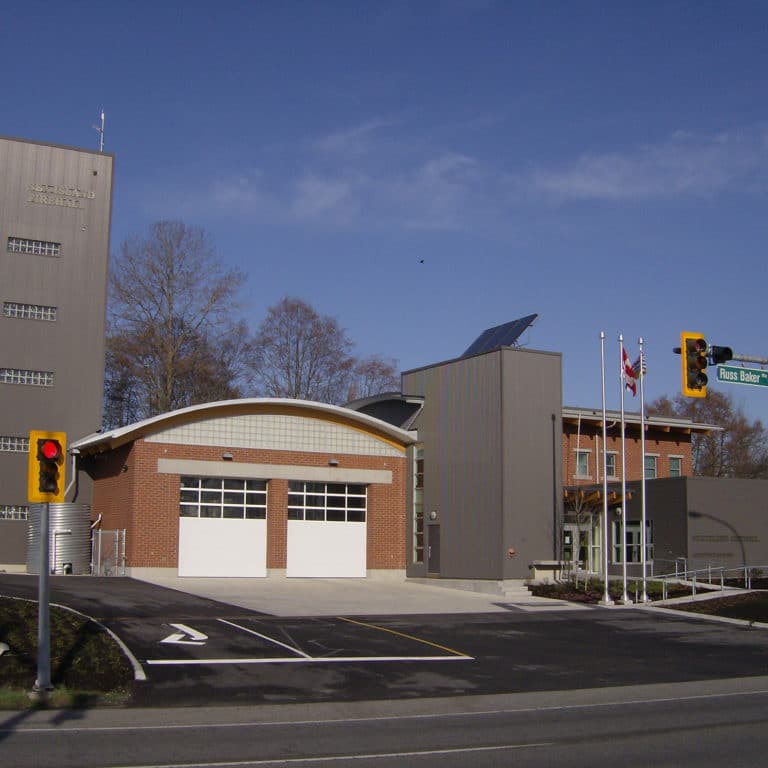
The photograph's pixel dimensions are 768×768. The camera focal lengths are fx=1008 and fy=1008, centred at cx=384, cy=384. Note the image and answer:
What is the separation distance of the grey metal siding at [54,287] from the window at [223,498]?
26.7ft

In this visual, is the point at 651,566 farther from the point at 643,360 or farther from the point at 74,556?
the point at 74,556

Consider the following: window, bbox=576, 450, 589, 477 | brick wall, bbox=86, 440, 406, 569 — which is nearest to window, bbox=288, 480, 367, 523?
brick wall, bbox=86, 440, 406, 569

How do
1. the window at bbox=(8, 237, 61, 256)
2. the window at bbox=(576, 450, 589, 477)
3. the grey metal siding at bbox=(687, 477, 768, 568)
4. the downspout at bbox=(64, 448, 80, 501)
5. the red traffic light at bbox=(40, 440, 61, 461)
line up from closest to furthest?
the red traffic light at bbox=(40, 440, 61, 461)
the downspout at bbox=(64, 448, 80, 501)
the grey metal siding at bbox=(687, 477, 768, 568)
the window at bbox=(8, 237, 61, 256)
the window at bbox=(576, 450, 589, 477)

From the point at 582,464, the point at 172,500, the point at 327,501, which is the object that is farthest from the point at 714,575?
the point at 172,500

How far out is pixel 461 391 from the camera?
38000 mm

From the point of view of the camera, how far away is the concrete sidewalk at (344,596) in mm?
27562

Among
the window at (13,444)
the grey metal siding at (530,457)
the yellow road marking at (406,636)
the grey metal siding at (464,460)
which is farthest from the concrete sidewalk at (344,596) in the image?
the window at (13,444)

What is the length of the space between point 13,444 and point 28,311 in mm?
5427

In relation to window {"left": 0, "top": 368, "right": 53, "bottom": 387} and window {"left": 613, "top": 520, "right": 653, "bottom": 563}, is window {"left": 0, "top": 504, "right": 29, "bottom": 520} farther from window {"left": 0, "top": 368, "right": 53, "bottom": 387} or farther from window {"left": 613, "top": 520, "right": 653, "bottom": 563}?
window {"left": 613, "top": 520, "right": 653, "bottom": 563}

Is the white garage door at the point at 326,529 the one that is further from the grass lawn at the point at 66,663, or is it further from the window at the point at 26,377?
the grass lawn at the point at 66,663

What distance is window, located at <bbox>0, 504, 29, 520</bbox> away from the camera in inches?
1550

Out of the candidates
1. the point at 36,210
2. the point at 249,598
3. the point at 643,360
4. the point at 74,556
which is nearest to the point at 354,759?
the point at 249,598

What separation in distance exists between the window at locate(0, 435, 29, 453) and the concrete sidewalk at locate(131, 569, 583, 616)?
31.2 feet

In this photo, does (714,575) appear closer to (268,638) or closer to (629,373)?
(629,373)
